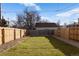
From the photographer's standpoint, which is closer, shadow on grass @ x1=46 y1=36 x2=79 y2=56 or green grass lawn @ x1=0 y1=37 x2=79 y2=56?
green grass lawn @ x1=0 y1=37 x2=79 y2=56

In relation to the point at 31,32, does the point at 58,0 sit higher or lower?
higher

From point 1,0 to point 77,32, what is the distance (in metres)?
15.5

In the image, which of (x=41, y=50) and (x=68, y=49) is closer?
(x=41, y=50)

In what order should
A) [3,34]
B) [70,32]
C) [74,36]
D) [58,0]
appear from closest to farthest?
1. [58,0]
2. [3,34]
3. [74,36]
4. [70,32]

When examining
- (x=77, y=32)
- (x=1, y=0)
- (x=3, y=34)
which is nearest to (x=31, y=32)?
(x=77, y=32)

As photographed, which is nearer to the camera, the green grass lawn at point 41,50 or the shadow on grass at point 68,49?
the green grass lawn at point 41,50

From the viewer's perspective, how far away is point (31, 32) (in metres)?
51.2

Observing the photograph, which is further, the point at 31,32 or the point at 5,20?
the point at 31,32

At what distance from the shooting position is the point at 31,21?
56.1 meters

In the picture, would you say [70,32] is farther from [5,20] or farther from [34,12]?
[34,12]

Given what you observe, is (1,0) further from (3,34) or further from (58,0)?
(3,34)

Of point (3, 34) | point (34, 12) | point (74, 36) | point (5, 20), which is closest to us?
point (3, 34)

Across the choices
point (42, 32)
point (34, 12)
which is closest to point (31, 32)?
point (42, 32)

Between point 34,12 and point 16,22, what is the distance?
527 centimetres
